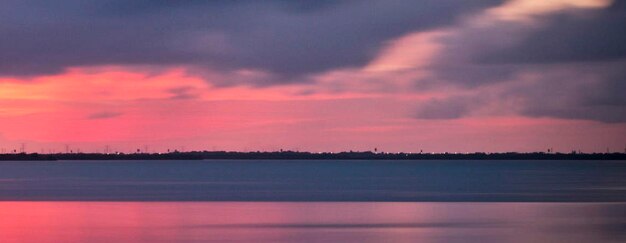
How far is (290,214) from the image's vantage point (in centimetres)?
3638

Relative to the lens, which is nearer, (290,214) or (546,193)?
(290,214)

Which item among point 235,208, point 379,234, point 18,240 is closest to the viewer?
point 18,240

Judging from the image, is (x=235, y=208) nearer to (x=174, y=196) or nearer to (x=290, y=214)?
(x=290, y=214)

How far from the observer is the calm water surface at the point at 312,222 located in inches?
1110

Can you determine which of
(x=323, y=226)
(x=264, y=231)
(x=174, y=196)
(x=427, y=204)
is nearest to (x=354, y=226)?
(x=323, y=226)

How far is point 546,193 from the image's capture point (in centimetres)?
5212

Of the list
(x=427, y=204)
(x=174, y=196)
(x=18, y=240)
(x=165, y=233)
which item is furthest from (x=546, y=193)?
(x=18, y=240)

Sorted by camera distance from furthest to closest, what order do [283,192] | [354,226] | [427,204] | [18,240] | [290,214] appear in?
1. [283,192]
2. [427,204]
3. [290,214]
4. [354,226]
5. [18,240]

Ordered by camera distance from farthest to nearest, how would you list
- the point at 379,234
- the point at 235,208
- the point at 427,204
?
1. the point at 427,204
2. the point at 235,208
3. the point at 379,234

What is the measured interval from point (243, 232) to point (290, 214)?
7082mm

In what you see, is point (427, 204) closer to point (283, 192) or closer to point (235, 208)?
point (235, 208)

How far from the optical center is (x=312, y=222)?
108 ft

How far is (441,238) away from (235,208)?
12.8 meters

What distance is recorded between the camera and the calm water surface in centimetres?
2819
